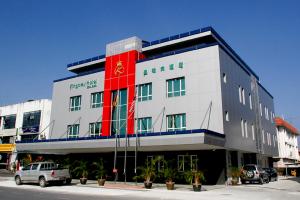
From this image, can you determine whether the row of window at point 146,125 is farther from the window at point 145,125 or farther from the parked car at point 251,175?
the parked car at point 251,175

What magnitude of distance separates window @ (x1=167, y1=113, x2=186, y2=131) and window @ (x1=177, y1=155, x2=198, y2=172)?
2929 mm

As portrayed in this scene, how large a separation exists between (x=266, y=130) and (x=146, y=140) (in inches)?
1069

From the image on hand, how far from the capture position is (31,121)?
178 feet

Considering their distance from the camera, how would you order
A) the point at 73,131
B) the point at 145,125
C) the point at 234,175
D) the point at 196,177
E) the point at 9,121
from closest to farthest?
the point at 196,177 < the point at 234,175 < the point at 145,125 < the point at 73,131 < the point at 9,121

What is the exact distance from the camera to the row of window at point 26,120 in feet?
175

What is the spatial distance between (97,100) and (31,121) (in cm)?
2294

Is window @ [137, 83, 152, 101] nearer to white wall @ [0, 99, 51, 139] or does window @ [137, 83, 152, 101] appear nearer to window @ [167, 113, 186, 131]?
window @ [167, 113, 186, 131]

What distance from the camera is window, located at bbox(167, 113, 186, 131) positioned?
30106 mm

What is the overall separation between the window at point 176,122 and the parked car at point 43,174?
11.4 meters

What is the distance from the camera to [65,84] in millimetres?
41156

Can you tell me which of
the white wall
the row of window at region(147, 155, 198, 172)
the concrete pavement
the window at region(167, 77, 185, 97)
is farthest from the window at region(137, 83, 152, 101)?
the white wall

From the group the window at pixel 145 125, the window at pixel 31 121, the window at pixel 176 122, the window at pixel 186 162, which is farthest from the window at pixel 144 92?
the window at pixel 31 121

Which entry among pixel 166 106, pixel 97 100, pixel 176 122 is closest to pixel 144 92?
pixel 166 106

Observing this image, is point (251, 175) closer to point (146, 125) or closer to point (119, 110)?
point (146, 125)
